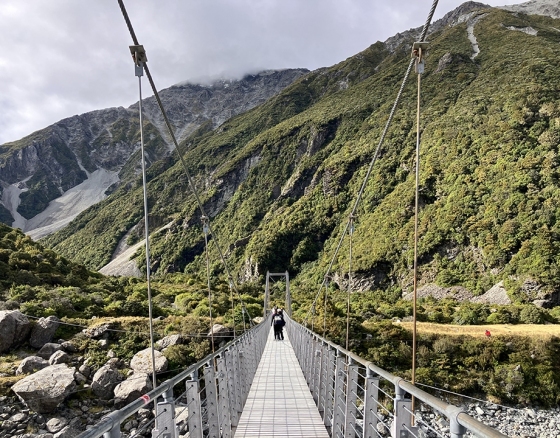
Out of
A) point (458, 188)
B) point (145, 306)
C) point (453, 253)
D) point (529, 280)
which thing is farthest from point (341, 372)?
point (458, 188)

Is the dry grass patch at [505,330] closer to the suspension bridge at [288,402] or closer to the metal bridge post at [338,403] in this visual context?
the suspension bridge at [288,402]

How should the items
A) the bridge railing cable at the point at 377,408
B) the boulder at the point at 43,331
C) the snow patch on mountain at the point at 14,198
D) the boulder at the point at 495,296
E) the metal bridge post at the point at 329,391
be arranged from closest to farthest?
1. the bridge railing cable at the point at 377,408
2. the metal bridge post at the point at 329,391
3. the boulder at the point at 43,331
4. the boulder at the point at 495,296
5. the snow patch on mountain at the point at 14,198

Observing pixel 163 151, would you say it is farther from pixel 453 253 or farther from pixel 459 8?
pixel 453 253

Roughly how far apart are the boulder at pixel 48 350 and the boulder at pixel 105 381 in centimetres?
212

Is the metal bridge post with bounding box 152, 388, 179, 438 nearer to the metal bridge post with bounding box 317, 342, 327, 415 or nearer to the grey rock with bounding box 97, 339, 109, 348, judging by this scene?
the metal bridge post with bounding box 317, 342, 327, 415

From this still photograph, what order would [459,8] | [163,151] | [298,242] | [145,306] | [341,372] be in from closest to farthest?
[341,372], [145,306], [298,242], [459,8], [163,151]

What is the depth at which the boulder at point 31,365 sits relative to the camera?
10327mm

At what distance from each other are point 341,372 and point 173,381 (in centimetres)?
197

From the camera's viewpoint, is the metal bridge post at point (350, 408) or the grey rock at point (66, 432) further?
the grey rock at point (66, 432)

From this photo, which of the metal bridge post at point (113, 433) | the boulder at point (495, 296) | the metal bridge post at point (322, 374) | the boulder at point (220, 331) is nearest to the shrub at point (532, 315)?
the boulder at point (495, 296)

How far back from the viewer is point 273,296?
38.7 meters

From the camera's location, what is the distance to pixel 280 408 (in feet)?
16.1

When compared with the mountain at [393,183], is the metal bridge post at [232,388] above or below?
below

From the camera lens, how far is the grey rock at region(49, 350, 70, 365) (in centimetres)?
1102
